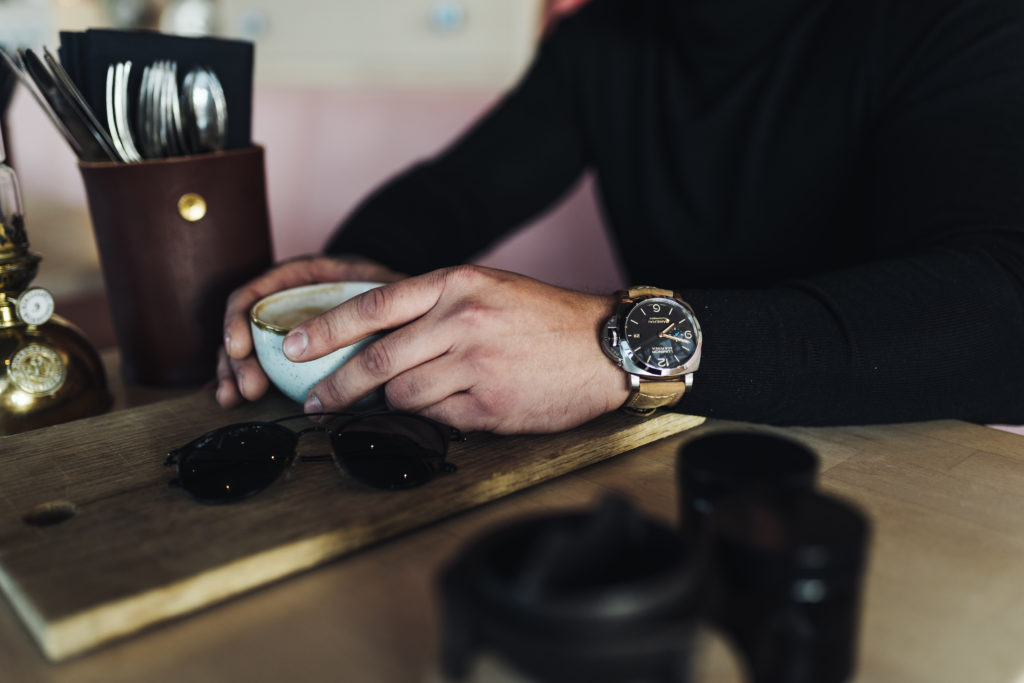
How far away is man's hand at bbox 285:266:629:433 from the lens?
64 centimetres

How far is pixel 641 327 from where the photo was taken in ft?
2.11

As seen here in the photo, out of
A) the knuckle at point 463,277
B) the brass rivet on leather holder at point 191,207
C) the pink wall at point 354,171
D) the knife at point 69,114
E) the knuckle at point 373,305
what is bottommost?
the pink wall at point 354,171

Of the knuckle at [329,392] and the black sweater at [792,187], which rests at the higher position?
the black sweater at [792,187]

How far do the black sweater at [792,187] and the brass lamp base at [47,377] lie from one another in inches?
16.1

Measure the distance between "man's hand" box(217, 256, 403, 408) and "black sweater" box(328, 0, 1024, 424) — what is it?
182 mm

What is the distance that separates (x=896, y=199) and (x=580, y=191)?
1.11 meters

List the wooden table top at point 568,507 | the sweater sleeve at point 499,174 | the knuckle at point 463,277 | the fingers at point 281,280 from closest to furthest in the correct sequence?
the wooden table top at point 568,507 < the knuckle at point 463,277 < the fingers at point 281,280 < the sweater sleeve at point 499,174

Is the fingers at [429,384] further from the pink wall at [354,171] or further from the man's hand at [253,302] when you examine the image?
the pink wall at [354,171]

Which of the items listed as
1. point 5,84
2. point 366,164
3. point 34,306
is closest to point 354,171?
point 366,164

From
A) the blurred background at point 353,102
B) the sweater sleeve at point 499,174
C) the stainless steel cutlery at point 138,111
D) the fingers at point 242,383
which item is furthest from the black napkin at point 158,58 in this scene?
the blurred background at point 353,102

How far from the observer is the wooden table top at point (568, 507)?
409mm

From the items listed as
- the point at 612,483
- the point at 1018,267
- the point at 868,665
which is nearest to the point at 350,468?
the point at 612,483

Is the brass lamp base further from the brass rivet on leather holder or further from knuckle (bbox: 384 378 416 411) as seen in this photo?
knuckle (bbox: 384 378 416 411)

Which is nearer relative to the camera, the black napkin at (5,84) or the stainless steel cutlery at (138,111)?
the stainless steel cutlery at (138,111)
